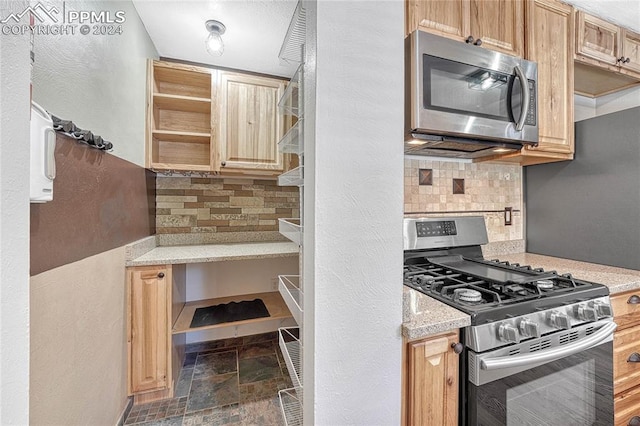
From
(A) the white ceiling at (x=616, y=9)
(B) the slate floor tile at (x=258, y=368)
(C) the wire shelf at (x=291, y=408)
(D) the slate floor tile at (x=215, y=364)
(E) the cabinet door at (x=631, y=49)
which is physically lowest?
(B) the slate floor tile at (x=258, y=368)

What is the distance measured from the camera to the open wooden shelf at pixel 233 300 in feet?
5.88

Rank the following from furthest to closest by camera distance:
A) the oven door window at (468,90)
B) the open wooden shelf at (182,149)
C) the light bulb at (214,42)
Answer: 1. the open wooden shelf at (182,149)
2. the light bulb at (214,42)
3. the oven door window at (468,90)

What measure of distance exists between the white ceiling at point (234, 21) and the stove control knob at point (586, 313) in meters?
1.73

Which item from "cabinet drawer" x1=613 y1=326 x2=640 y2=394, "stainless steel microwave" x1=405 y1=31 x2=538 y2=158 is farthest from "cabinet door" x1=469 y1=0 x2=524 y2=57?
"cabinet drawer" x1=613 y1=326 x2=640 y2=394

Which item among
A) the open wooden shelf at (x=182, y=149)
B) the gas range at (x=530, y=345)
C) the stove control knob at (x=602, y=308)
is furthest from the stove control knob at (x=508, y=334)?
the open wooden shelf at (x=182, y=149)

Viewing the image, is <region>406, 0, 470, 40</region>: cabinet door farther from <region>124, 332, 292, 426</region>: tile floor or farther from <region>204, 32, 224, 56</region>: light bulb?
<region>124, 332, 292, 426</region>: tile floor

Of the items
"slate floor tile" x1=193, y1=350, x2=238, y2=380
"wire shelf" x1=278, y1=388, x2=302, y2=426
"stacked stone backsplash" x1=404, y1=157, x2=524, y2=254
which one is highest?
"stacked stone backsplash" x1=404, y1=157, x2=524, y2=254

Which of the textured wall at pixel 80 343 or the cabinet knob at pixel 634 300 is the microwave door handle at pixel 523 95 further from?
the textured wall at pixel 80 343

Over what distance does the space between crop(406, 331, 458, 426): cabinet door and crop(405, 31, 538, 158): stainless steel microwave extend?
0.85 meters

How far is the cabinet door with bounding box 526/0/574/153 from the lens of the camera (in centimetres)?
141

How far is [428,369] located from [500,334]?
0.27 metres

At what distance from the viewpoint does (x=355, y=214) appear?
2.42 feet

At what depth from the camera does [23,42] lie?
0.58m

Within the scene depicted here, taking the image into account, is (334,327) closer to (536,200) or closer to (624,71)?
(536,200)
